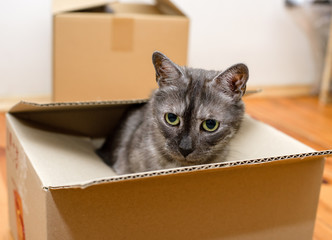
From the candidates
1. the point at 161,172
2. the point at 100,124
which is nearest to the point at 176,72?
the point at 161,172

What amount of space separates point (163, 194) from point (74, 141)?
588mm

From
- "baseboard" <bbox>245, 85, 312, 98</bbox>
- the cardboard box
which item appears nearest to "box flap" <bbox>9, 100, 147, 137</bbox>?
the cardboard box

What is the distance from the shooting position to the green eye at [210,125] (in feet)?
3.39

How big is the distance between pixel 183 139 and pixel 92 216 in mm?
309

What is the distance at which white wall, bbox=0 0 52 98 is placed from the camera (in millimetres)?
2389

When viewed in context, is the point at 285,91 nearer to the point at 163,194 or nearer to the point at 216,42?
the point at 216,42

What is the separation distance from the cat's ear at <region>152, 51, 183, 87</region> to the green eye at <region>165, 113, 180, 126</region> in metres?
0.09

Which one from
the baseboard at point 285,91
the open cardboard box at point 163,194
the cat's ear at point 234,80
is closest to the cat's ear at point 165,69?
the cat's ear at point 234,80

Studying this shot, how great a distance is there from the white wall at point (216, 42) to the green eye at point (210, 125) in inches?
68.7

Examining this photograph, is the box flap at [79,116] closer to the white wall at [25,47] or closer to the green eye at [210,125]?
the green eye at [210,125]

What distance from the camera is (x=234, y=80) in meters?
1.02

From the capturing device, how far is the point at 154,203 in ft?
2.84

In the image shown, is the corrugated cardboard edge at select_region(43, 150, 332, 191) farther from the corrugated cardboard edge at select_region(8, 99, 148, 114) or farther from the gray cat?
the corrugated cardboard edge at select_region(8, 99, 148, 114)

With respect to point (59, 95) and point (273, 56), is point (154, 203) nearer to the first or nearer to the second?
point (59, 95)
